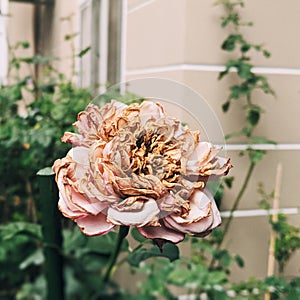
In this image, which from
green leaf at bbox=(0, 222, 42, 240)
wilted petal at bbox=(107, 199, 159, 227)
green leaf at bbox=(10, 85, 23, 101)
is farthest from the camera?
green leaf at bbox=(10, 85, 23, 101)

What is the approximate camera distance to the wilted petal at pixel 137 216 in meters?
0.20

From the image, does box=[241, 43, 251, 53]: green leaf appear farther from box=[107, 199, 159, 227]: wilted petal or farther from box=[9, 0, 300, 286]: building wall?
box=[107, 199, 159, 227]: wilted petal

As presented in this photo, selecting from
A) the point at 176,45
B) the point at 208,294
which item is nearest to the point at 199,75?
the point at 176,45

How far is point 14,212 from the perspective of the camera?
1.59 m

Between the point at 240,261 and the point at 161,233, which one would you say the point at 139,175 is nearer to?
the point at 161,233

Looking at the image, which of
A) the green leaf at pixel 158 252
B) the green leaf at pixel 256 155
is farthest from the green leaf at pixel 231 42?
the green leaf at pixel 158 252

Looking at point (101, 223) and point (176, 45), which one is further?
point (176, 45)

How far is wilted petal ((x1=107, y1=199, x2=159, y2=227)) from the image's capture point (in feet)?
0.65

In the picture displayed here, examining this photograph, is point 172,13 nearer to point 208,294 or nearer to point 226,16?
point 226,16

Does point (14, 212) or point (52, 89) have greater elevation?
point (52, 89)

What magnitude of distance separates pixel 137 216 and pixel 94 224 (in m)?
0.02

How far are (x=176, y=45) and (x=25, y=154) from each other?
1.84ft

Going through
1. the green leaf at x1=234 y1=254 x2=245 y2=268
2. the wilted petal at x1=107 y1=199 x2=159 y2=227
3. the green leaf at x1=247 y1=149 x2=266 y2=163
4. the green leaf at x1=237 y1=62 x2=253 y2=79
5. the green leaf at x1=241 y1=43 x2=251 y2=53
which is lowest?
the green leaf at x1=234 y1=254 x2=245 y2=268

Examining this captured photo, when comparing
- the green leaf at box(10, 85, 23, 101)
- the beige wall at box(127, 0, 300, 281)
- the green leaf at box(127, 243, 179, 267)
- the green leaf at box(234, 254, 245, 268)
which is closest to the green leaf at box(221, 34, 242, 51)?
the beige wall at box(127, 0, 300, 281)
